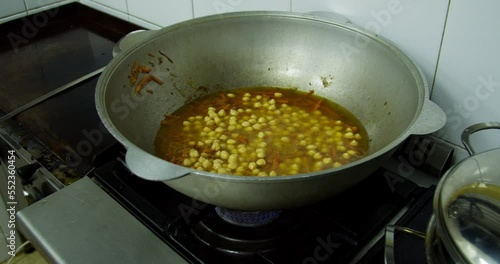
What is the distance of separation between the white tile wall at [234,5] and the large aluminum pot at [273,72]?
76 mm

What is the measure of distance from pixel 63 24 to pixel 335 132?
1.09 m

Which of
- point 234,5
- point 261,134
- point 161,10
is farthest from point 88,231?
point 161,10

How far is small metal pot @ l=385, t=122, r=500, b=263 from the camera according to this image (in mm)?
475

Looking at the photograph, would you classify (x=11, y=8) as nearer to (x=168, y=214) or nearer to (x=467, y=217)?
(x=168, y=214)

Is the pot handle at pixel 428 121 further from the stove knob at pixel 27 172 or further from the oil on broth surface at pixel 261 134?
the stove knob at pixel 27 172

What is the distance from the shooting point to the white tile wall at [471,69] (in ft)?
2.40

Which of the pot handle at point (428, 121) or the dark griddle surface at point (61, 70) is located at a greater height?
the pot handle at point (428, 121)

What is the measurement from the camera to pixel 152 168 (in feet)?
1.87

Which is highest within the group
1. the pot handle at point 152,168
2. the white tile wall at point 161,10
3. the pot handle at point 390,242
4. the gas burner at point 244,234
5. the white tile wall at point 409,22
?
the white tile wall at point 409,22

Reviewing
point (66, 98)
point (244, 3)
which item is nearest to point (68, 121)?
point (66, 98)

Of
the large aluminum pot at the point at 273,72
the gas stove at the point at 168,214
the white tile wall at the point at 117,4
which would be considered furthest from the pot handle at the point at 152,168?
the white tile wall at the point at 117,4

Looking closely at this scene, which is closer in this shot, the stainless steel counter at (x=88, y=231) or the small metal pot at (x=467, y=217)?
the small metal pot at (x=467, y=217)

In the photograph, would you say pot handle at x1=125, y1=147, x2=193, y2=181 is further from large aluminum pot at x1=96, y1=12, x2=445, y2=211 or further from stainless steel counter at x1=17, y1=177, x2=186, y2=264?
stainless steel counter at x1=17, y1=177, x2=186, y2=264

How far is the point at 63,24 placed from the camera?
153 cm
